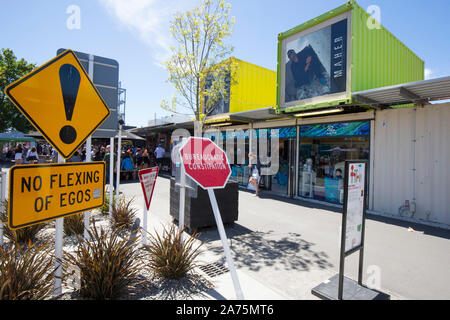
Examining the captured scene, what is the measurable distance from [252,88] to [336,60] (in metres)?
6.67

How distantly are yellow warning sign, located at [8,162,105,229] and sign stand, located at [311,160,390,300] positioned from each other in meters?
2.67

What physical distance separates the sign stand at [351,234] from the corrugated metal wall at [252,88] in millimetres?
10388

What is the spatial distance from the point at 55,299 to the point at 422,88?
24.0 feet

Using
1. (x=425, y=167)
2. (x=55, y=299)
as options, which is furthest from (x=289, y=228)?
(x=55, y=299)

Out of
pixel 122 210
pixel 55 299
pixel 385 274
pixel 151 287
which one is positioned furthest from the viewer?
pixel 122 210

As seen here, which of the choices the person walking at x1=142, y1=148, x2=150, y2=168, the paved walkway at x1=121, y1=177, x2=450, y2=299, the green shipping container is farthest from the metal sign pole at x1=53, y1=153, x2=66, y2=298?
the person walking at x1=142, y1=148, x2=150, y2=168

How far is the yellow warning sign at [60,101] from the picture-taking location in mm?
2045

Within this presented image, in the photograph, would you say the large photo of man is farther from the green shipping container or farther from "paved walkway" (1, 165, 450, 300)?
"paved walkway" (1, 165, 450, 300)

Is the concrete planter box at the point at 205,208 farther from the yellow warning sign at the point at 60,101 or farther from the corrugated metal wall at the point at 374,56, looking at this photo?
the corrugated metal wall at the point at 374,56

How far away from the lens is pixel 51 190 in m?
2.14

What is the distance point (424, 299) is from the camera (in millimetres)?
3027

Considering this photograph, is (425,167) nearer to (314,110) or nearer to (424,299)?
(314,110)

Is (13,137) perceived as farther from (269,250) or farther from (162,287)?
(269,250)

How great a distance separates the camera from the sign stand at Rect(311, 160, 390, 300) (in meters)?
2.86
